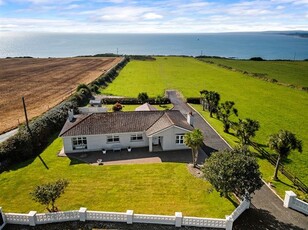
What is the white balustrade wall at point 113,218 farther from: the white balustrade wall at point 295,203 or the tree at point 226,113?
the tree at point 226,113

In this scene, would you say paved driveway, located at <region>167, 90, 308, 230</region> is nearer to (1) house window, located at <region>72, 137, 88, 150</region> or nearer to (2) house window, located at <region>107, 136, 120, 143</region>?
Result: (2) house window, located at <region>107, 136, 120, 143</region>

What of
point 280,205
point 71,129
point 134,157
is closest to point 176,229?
point 280,205

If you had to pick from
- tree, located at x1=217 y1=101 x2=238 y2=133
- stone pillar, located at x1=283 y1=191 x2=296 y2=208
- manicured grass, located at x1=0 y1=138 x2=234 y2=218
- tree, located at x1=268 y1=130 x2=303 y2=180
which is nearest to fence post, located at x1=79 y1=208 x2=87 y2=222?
manicured grass, located at x1=0 y1=138 x2=234 y2=218

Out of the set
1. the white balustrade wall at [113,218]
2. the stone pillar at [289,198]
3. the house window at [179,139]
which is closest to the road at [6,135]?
the white balustrade wall at [113,218]

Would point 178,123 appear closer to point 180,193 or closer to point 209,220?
point 180,193

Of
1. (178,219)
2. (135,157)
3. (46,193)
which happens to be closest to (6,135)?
(135,157)

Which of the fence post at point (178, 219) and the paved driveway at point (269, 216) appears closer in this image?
the fence post at point (178, 219)
